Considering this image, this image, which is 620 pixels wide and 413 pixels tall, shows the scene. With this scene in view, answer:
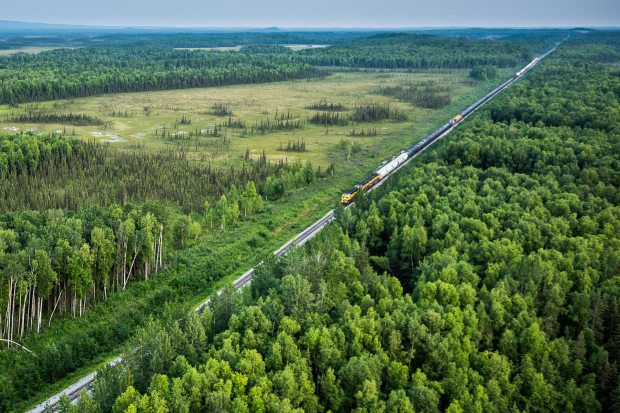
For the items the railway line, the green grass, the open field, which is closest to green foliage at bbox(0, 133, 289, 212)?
the green grass

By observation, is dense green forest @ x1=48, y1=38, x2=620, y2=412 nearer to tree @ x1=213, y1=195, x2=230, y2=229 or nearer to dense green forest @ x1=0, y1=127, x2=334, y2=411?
dense green forest @ x1=0, y1=127, x2=334, y2=411

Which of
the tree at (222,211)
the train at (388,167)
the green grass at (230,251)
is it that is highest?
the train at (388,167)

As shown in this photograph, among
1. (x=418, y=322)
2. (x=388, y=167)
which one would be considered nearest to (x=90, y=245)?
(x=418, y=322)

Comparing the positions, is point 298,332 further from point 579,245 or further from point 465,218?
point 579,245

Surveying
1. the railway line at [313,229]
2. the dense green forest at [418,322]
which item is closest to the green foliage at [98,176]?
the railway line at [313,229]

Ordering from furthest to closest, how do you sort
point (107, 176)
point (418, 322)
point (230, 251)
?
point (107, 176) → point (230, 251) → point (418, 322)

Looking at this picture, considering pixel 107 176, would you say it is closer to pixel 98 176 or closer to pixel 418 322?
pixel 98 176

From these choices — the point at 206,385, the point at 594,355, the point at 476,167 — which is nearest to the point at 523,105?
the point at 476,167

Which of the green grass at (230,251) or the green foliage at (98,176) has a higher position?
the green foliage at (98,176)

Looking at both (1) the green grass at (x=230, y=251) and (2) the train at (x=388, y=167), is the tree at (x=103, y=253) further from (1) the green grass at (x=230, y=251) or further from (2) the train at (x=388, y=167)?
(2) the train at (x=388, y=167)
